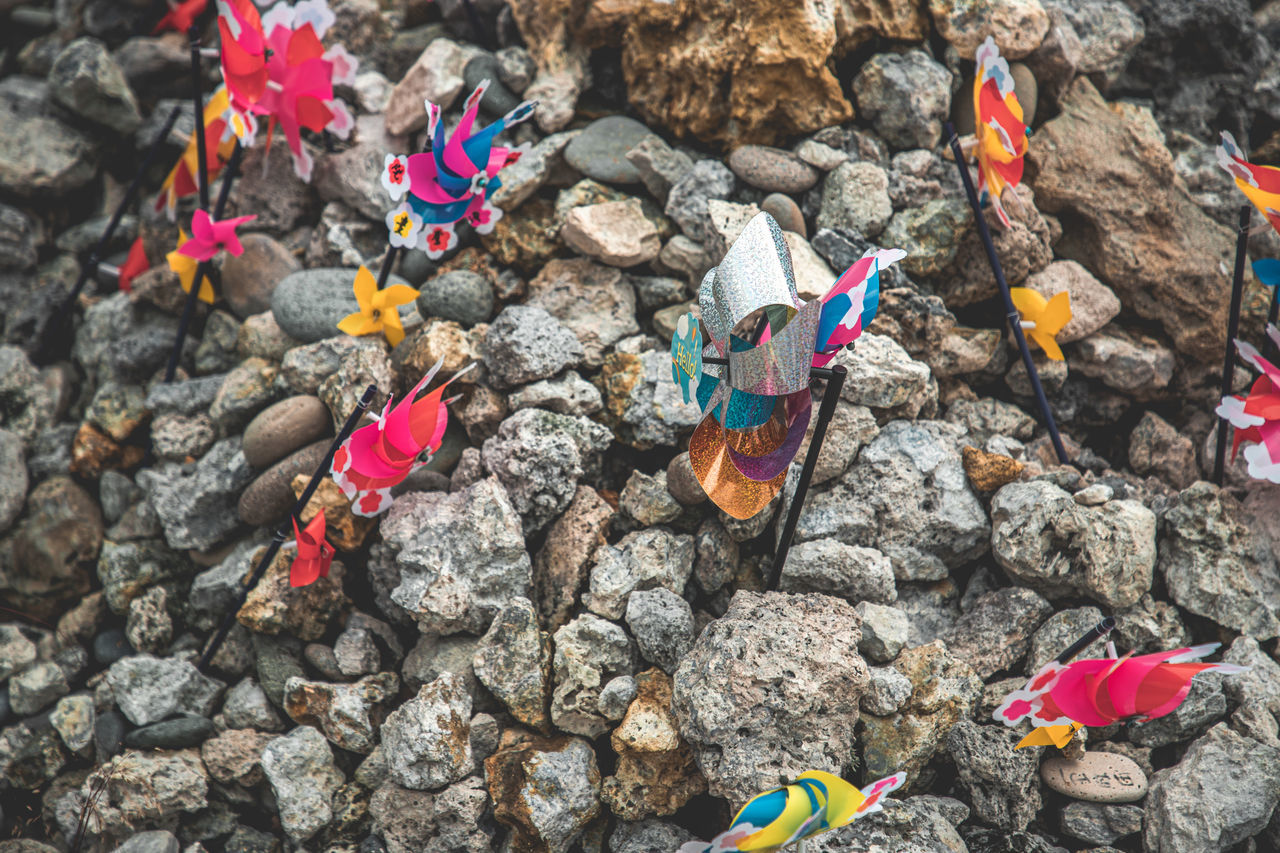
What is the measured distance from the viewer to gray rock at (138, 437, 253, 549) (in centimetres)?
311

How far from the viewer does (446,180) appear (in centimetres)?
284

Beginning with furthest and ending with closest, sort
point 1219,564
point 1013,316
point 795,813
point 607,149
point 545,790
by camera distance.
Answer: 1. point 607,149
2. point 1013,316
3. point 1219,564
4. point 545,790
5. point 795,813

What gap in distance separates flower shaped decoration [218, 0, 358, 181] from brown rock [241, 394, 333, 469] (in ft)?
3.36

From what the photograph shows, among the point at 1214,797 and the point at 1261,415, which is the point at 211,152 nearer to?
the point at 1261,415

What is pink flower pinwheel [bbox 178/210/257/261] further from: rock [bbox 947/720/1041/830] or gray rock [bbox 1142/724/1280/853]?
gray rock [bbox 1142/724/1280/853]

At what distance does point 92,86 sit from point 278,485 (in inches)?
92.7

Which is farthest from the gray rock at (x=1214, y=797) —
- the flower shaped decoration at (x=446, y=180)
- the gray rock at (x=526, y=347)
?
the flower shaped decoration at (x=446, y=180)

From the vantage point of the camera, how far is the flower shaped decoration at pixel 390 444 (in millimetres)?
2543

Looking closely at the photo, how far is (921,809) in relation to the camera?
7.60 ft

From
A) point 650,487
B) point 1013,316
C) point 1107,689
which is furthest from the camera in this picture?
point 1013,316

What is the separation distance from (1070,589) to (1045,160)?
1690 mm

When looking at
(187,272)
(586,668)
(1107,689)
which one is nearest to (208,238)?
(187,272)

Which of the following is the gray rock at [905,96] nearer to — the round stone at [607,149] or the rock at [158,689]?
the round stone at [607,149]

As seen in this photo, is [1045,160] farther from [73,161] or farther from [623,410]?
[73,161]
